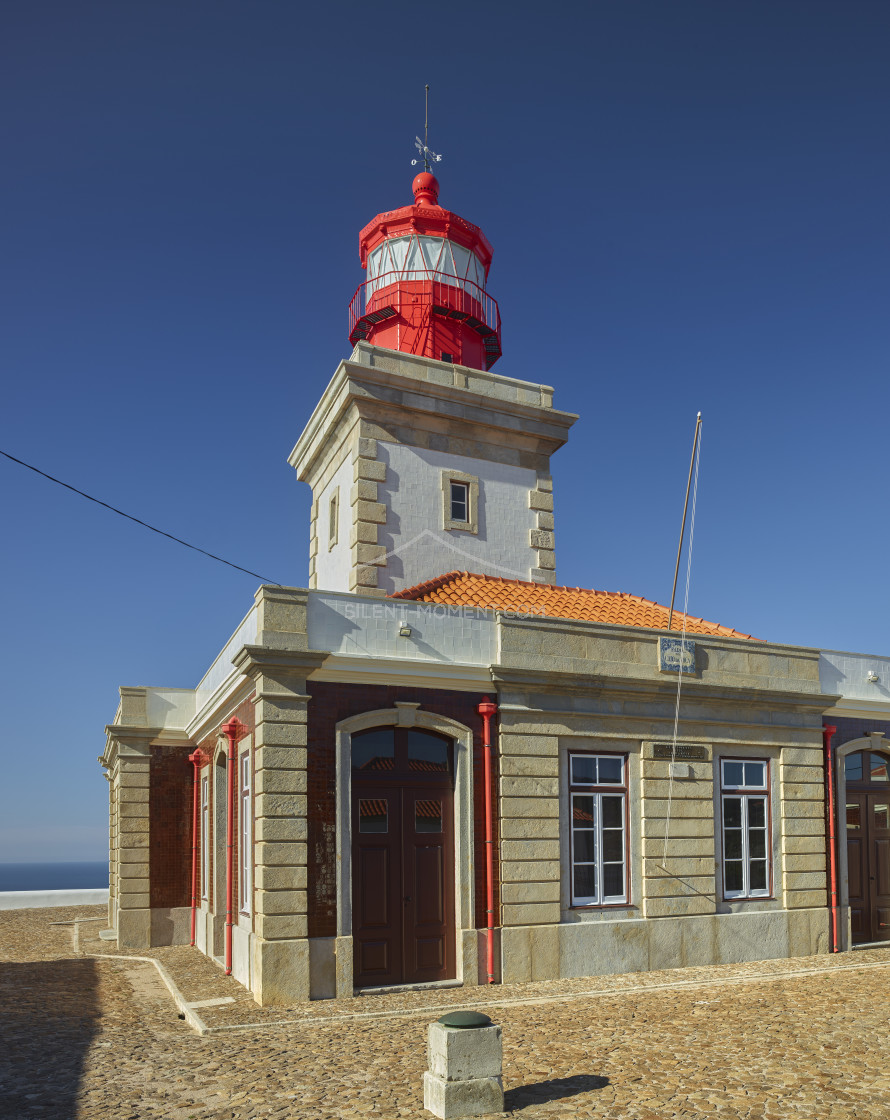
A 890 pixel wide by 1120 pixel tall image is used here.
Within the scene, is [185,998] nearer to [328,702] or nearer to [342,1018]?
[342,1018]

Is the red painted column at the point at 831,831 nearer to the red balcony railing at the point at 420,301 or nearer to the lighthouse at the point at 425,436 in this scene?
the lighthouse at the point at 425,436

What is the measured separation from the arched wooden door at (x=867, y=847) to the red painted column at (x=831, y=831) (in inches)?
22.6

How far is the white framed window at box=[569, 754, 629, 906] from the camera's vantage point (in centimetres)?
1273

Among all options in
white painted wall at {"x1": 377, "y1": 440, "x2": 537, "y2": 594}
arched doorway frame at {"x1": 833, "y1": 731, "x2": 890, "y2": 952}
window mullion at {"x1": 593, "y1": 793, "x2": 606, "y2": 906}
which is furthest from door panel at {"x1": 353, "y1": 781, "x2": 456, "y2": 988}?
arched doorway frame at {"x1": 833, "y1": 731, "x2": 890, "y2": 952}

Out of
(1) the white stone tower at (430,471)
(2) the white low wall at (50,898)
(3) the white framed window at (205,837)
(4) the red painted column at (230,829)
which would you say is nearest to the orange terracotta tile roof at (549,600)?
(1) the white stone tower at (430,471)

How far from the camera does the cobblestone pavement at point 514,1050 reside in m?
7.12

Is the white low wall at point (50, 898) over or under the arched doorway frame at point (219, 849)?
under

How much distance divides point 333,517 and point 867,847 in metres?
10.6

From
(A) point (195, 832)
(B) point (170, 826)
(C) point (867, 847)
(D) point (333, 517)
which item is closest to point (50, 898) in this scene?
(B) point (170, 826)

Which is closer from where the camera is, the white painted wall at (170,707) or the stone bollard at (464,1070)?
the stone bollard at (464,1070)

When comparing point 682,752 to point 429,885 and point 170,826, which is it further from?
point 170,826

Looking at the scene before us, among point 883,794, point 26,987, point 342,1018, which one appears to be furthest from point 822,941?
point 26,987

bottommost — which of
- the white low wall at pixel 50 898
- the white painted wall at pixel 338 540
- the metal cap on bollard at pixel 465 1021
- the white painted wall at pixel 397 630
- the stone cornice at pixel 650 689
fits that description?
the white low wall at pixel 50 898

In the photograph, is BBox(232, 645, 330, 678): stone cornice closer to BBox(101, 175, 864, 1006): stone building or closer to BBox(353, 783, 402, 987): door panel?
BBox(101, 175, 864, 1006): stone building
